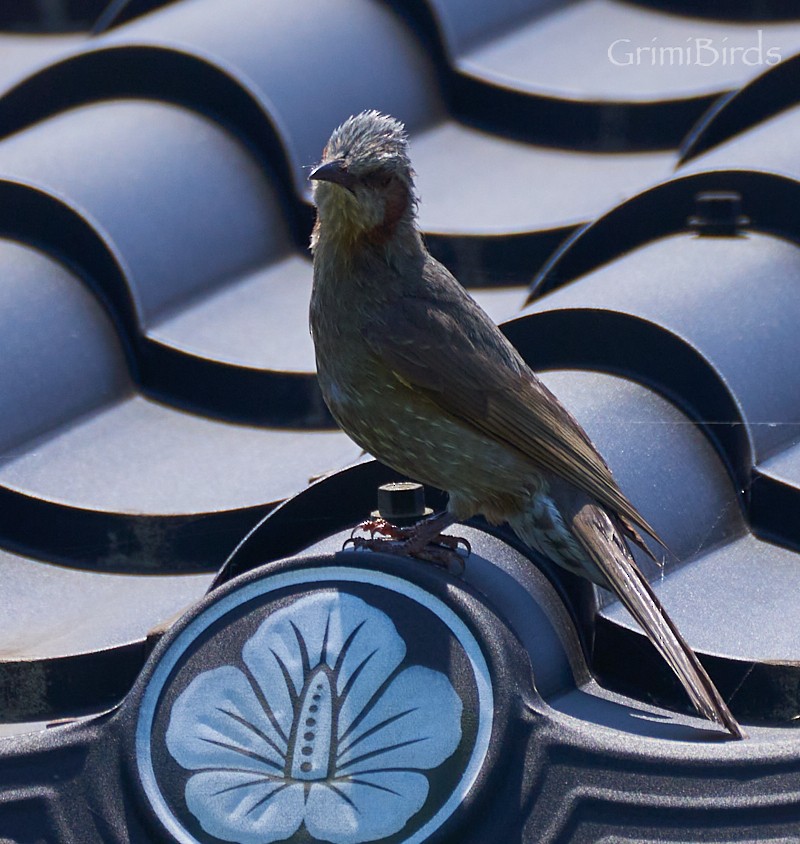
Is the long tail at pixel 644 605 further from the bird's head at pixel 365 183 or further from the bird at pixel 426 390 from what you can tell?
the bird's head at pixel 365 183

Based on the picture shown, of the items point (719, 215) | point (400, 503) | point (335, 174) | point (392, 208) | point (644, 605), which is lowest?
point (644, 605)

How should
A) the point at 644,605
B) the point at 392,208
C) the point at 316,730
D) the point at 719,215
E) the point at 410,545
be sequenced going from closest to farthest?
1. the point at 316,730
2. the point at 644,605
3. the point at 410,545
4. the point at 392,208
5. the point at 719,215

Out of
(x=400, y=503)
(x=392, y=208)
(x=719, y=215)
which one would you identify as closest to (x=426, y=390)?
(x=400, y=503)

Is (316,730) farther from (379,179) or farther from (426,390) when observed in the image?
(379,179)

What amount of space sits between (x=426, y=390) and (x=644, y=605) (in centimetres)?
60

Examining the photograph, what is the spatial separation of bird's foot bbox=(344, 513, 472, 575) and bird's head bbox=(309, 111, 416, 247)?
56cm

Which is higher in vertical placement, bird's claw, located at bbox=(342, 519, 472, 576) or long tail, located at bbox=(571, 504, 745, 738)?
bird's claw, located at bbox=(342, 519, 472, 576)

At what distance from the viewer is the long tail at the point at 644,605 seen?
267 centimetres

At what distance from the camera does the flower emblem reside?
8.11 feet

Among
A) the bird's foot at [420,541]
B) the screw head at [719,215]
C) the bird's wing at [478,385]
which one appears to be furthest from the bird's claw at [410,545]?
the screw head at [719,215]

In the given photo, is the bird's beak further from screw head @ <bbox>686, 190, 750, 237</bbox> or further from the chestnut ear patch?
screw head @ <bbox>686, 190, 750, 237</bbox>

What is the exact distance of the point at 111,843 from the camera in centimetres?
252

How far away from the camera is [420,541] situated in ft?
9.80

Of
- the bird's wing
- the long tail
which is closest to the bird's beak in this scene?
the bird's wing
